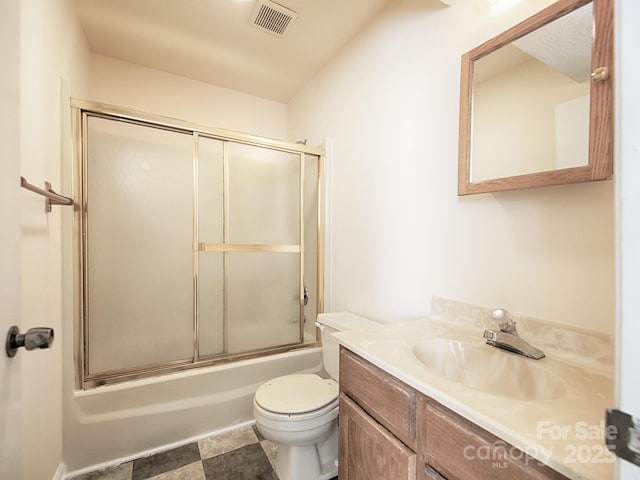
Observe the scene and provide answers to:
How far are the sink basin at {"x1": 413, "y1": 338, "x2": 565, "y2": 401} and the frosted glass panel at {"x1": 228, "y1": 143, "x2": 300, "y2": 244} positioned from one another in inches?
55.7

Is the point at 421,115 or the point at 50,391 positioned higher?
the point at 421,115

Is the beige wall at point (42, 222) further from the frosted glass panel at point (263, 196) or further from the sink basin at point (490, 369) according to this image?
the sink basin at point (490, 369)

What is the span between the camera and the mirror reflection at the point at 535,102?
0.84 m

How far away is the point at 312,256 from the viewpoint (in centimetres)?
223

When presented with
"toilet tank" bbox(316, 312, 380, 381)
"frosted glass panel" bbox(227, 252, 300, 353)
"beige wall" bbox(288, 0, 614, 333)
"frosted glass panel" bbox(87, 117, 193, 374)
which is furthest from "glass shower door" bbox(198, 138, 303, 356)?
"toilet tank" bbox(316, 312, 380, 381)

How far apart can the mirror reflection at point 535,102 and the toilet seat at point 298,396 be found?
1.21 metres

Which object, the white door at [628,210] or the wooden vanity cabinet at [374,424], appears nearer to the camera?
the white door at [628,210]

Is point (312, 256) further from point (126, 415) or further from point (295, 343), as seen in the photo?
point (126, 415)

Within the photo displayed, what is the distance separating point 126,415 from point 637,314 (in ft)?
6.67

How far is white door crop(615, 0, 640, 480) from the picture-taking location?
0.30 meters

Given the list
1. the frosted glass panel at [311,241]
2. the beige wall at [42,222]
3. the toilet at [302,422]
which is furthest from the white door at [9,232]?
the frosted glass panel at [311,241]

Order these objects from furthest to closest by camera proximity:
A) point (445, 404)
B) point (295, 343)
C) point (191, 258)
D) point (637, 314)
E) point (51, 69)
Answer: point (295, 343)
point (191, 258)
point (51, 69)
point (445, 404)
point (637, 314)

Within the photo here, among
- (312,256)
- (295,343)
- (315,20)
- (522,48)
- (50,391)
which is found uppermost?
(315,20)

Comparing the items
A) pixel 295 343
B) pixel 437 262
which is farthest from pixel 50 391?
pixel 437 262
